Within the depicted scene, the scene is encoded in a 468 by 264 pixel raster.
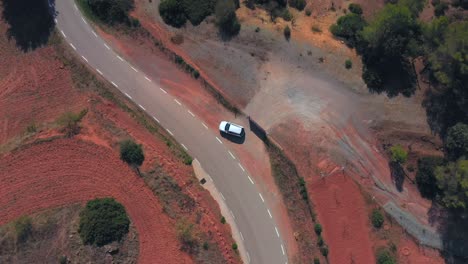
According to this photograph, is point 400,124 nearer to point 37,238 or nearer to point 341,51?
point 341,51

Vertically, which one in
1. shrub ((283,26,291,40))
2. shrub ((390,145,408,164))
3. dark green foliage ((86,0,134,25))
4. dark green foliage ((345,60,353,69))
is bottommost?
shrub ((390,145,408,164))

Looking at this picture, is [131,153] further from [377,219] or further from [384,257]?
[384,257]

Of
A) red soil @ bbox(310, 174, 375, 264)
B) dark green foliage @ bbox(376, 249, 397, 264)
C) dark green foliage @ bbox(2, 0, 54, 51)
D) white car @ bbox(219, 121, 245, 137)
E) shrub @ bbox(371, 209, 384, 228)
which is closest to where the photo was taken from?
dark green foliage @ bbox(376, 249, 397, 264)

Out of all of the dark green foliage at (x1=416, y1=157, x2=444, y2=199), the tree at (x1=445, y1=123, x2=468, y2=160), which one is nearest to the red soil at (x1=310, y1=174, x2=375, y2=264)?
the dark green foliage at (x1=416, y1=157, x2=444, y2=199)

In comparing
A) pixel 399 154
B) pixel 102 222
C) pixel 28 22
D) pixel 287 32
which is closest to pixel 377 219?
pixel 399 154

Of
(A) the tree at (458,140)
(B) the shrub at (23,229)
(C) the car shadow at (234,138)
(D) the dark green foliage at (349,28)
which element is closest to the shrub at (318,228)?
(C) the car shadow at (234,138)

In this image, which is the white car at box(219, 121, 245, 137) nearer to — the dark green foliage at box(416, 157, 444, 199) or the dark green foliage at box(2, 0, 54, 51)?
the dark green foliage at box(416, 157, 444, 199)
